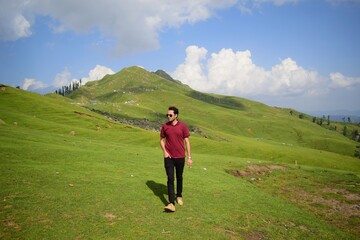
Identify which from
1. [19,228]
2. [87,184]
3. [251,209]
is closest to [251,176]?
[251,209]

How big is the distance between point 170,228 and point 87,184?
279 inches

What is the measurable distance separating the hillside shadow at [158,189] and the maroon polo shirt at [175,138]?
3028 mm

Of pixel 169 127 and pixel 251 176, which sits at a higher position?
pixel 169 127

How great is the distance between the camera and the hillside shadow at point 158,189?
16.6m

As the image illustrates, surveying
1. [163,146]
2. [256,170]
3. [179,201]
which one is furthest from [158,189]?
[256,170]

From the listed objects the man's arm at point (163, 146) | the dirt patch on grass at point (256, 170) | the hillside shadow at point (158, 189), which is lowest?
the dirt patch on grass at point (256, 170)

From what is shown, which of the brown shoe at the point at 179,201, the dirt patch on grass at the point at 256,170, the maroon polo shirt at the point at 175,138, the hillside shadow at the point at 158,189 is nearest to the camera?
the maroon polo shirt at the point at 175,138

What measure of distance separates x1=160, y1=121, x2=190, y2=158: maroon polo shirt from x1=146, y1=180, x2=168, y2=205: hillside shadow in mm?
3028

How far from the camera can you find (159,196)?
1672cm

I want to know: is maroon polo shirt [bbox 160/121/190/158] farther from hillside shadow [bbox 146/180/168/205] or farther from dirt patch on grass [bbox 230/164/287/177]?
dirt patch on grass [bbox 230/164/287/177]

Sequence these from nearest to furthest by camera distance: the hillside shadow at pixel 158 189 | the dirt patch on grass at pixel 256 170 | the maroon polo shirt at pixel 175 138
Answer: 1. the maroon polo shirt at pixel 175 138
2. the hillside shadow at pixel 158 189
3. the dirt patch on grass at pixel 256 170

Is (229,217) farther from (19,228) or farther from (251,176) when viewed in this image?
(251,176)

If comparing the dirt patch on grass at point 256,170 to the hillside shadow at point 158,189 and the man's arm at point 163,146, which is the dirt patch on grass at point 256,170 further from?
the man's arm at point 163,146

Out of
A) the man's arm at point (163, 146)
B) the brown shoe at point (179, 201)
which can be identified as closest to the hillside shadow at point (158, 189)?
the brown shoe at point (179, 201)
